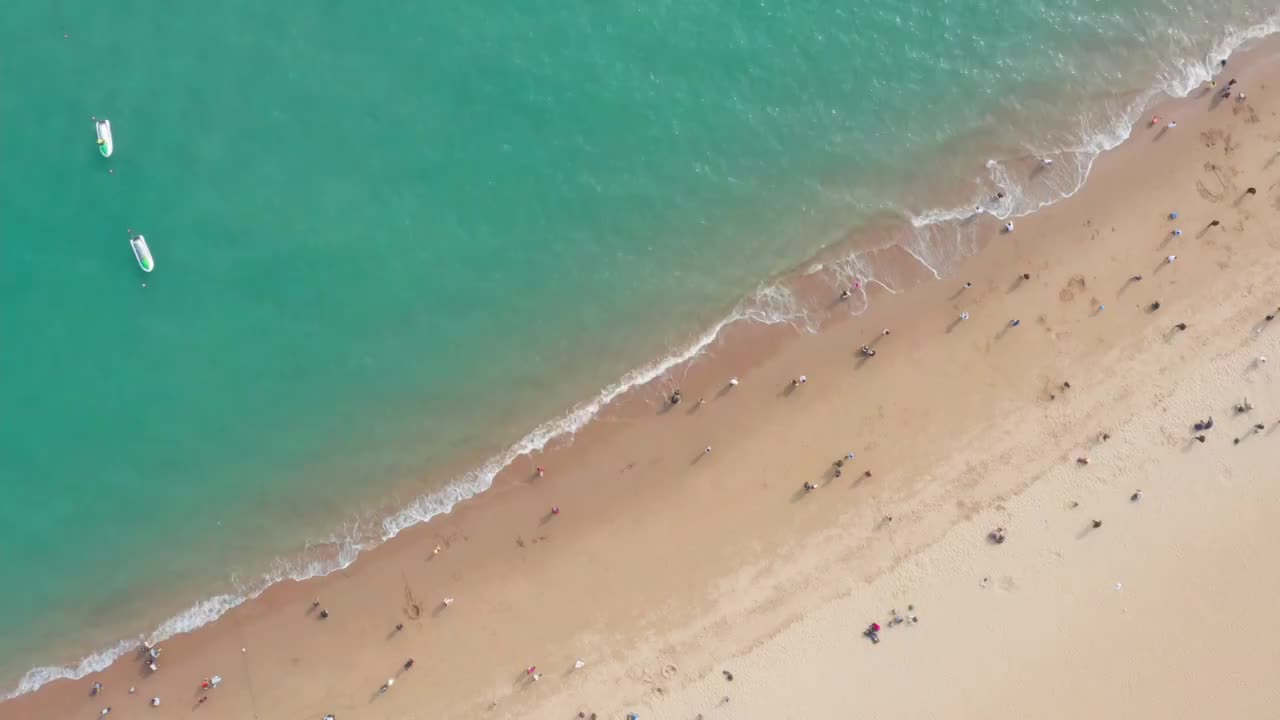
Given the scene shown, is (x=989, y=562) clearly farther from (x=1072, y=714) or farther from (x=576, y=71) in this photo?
(x=576, y=71)

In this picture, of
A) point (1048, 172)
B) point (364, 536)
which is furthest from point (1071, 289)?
point (364, 536)

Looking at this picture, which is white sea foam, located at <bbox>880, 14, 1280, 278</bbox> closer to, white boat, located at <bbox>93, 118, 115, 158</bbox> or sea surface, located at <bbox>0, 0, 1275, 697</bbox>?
sea surface, located at <bbox>0, 0, 1275, 697</bbox>

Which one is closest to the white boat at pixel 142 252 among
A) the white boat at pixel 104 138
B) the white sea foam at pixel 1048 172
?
the white boat at pixel 104 138

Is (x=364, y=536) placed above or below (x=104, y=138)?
below

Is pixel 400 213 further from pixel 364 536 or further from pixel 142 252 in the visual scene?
pixel 364 536

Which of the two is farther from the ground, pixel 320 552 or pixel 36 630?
pixel 36 630

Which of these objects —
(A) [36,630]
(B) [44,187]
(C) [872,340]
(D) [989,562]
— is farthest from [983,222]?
(A) [36,630]
